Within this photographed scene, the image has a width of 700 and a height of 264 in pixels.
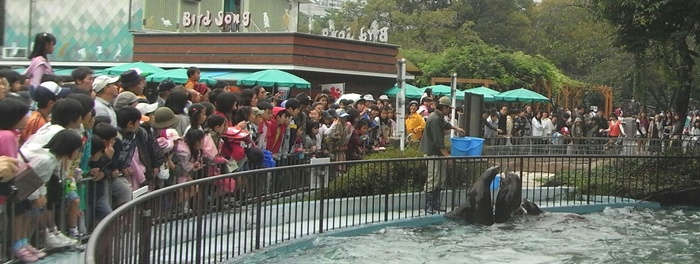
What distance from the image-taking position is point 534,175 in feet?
55.2

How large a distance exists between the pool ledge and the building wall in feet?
73.5

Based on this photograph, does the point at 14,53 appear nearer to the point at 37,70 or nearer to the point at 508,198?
the point at 37,70

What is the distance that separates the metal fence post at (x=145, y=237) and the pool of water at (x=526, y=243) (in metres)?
2.82

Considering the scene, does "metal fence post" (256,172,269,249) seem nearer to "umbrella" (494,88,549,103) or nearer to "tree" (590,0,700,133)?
"tree" (590,0,700,133)

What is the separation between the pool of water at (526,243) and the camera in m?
11.5

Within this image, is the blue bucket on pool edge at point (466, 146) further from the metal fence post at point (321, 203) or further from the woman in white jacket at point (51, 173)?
the woman in white jacket at point (51, 173)

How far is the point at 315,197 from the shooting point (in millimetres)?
12633

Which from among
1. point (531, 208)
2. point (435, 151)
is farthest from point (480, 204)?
point (435, 151)

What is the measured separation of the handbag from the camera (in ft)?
25.8

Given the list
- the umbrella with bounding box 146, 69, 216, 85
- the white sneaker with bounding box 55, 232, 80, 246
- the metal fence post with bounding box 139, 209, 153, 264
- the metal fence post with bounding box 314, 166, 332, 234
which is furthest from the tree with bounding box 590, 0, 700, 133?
the metal fence post with bounding box 139, 209, 153, 264

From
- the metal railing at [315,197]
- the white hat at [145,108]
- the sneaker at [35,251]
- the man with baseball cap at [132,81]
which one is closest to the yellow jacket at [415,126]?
the metal railing at [315,197]

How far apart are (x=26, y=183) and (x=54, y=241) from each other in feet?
2.95

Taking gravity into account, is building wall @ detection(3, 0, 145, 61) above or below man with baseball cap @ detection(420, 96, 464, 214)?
above

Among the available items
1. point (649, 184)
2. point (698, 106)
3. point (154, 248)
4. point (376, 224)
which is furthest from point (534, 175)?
point (698, 106)
